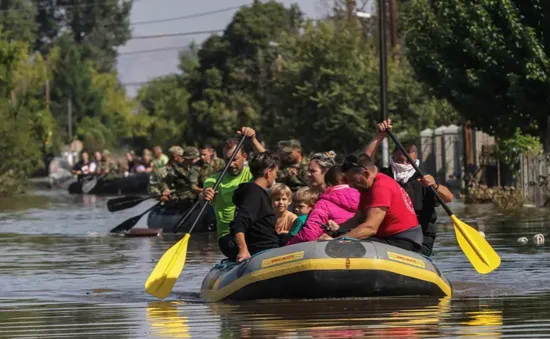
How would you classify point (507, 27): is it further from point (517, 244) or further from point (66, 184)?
point (66, 184)

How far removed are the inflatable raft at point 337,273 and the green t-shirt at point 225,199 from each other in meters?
2.17

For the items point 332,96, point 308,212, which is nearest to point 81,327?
point 308,212

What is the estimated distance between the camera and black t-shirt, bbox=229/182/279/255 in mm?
15594

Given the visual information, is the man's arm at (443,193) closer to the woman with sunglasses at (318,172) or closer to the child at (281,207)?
the woman with sunglasses at (318,172)

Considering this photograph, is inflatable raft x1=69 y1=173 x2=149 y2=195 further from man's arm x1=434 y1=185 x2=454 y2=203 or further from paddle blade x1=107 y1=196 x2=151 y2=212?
man's arm x1=434 y1=185 x2=454 y2=203

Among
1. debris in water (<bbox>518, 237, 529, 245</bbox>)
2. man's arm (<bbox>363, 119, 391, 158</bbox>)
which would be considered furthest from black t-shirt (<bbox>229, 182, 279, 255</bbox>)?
debris in water (<bbox>518, 237, 529, 245</bbox>)

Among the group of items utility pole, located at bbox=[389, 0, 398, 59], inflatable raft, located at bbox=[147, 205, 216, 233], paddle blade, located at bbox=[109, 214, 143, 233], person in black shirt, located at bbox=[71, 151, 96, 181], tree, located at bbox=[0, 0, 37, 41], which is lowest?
person in black shirt, located at bbox=[71, 151, 96, 181]

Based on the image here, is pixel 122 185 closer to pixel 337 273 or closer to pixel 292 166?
pixel 292 166

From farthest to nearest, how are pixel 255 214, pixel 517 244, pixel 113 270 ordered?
pixel 517 244 → pixel 113 270 → pixel 255 214

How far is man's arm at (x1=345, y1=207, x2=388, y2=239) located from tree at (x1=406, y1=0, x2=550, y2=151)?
2095cm

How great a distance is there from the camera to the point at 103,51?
14562cm

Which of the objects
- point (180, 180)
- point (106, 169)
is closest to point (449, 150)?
point (106, 169)

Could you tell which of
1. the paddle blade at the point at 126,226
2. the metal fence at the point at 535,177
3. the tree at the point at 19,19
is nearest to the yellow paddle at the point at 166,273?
the paddle blade at the point at 126,226

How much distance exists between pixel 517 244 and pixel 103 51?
124 metres
